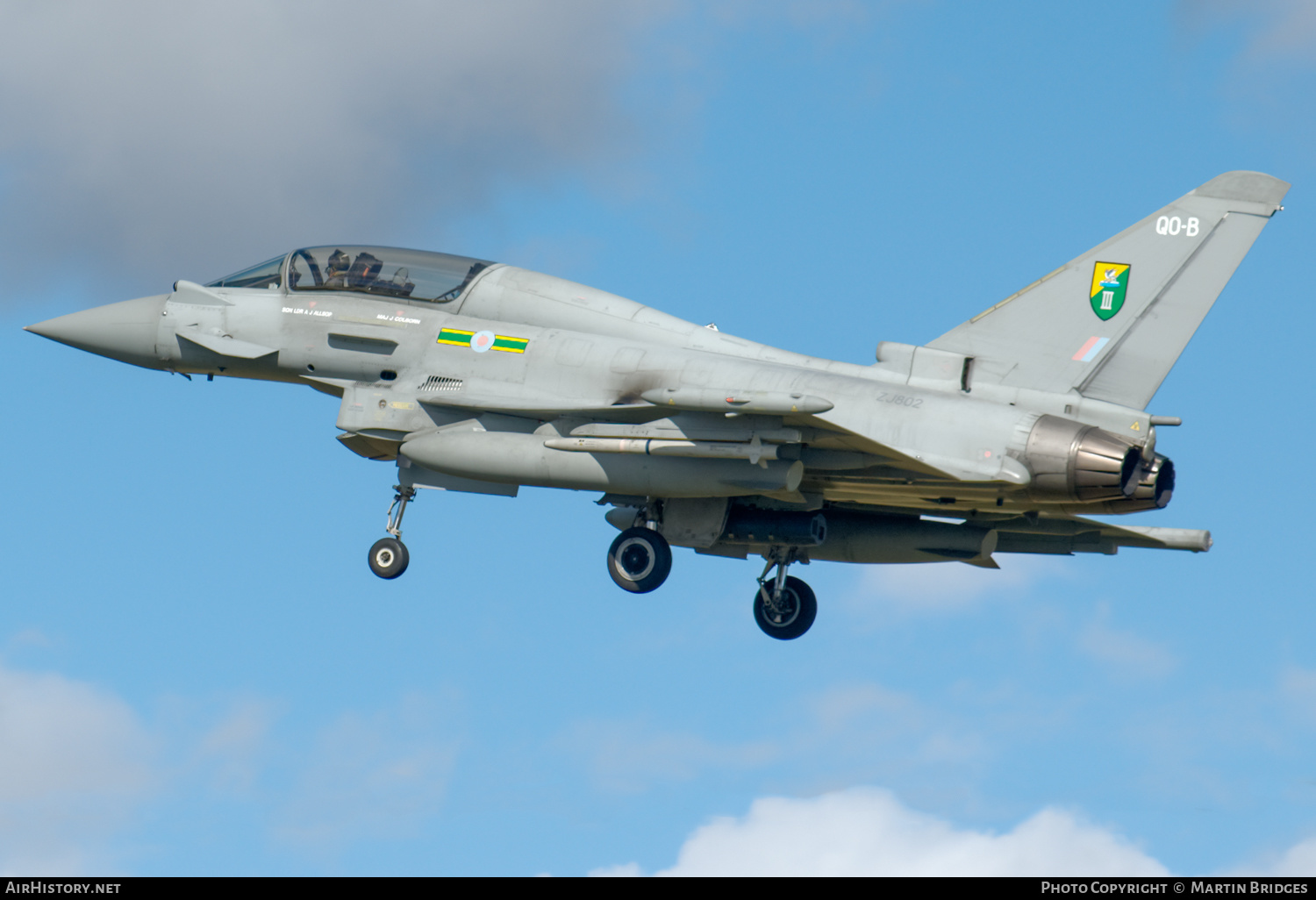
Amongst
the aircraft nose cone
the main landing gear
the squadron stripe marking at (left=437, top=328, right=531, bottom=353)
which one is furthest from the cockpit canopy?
the main landing gear

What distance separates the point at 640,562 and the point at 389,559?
3.23 meters

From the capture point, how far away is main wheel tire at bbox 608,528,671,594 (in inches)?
791

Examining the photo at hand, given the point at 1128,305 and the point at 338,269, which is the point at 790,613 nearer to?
the point at 1128,305

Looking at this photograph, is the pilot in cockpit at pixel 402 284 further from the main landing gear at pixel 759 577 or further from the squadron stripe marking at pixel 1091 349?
the squadron stripe marking at pixel 1091 349

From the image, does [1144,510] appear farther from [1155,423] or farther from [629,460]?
[629,460]

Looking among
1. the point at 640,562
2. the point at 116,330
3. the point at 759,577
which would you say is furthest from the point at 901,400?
the point at 116,330

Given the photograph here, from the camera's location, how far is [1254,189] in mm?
18969

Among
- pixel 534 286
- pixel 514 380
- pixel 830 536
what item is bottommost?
pixel 830 536

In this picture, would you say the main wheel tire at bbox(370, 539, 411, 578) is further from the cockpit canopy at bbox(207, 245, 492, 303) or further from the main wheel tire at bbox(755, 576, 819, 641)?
the main wheel tire at bbox(755, 576, 819, 641)

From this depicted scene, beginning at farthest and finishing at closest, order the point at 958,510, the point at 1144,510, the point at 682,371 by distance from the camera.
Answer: the point at 958,510
the point at 682,371
the point at 1144,510

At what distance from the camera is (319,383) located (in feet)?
69.7

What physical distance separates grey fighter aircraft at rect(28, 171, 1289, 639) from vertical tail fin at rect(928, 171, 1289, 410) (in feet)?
0.08

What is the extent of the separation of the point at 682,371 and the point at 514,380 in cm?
215

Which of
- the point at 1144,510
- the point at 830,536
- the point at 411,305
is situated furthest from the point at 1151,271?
the point at 411,305
